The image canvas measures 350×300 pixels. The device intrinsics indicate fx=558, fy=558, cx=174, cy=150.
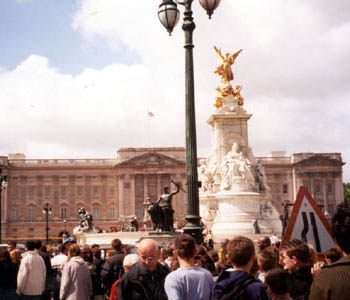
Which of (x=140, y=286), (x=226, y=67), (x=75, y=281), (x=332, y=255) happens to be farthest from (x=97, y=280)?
(x=226, y=67)

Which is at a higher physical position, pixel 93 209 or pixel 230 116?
pixel 230 116

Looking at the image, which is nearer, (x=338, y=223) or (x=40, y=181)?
(x=338, y=223)

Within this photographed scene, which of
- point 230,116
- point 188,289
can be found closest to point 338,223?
point 188,289

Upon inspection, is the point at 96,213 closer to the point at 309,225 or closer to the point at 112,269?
the point at 112,269

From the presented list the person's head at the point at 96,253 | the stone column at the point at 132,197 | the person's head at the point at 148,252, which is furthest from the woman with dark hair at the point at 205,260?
the stone column at the point at 132,197

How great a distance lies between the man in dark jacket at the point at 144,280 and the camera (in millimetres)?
6008

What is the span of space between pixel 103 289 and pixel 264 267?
4566 mm

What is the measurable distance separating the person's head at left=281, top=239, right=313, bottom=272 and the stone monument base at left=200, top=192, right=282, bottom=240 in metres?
26.3

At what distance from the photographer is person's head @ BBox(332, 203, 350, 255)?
3414 mm

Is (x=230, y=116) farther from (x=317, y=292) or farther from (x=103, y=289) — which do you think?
(x=317, y=292)

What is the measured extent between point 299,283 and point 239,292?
4.39ft

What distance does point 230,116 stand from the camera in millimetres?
37188

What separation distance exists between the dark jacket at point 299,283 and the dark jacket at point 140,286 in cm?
138

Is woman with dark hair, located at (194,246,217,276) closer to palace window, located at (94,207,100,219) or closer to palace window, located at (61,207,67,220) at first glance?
palace window, located at (94,207,100,219)
